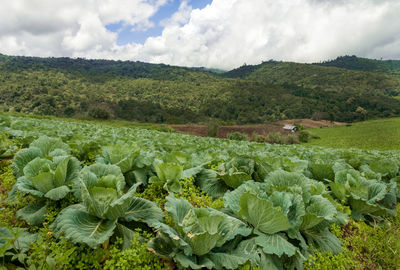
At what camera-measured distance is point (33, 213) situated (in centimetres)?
215

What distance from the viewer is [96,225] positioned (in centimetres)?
188

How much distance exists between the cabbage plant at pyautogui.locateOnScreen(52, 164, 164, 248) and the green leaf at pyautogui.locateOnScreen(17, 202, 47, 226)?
0.31 m

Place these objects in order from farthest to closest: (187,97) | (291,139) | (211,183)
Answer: (187,97) → (291,139) → (211,183)

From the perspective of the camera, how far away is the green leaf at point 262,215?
1923mm

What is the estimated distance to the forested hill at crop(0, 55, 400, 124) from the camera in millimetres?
75750

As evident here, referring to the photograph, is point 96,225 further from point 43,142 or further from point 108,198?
point 43,142

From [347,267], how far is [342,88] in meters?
154

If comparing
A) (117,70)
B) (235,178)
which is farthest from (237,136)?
(117,70)

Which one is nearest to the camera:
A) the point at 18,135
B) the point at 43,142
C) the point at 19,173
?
the point at 19,173

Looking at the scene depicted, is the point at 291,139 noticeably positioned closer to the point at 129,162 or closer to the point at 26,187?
the point at 129,162

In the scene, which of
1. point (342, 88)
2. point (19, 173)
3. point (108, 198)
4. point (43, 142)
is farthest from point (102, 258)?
point (342, 88)

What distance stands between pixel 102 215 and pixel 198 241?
3.03 feet

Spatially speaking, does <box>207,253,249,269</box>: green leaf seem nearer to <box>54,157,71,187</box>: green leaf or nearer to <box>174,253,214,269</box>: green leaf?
<box>174,253,214,269</box>: green leaf

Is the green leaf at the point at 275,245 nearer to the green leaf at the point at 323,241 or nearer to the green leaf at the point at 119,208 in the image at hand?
the green leaf at the point at 323,241
